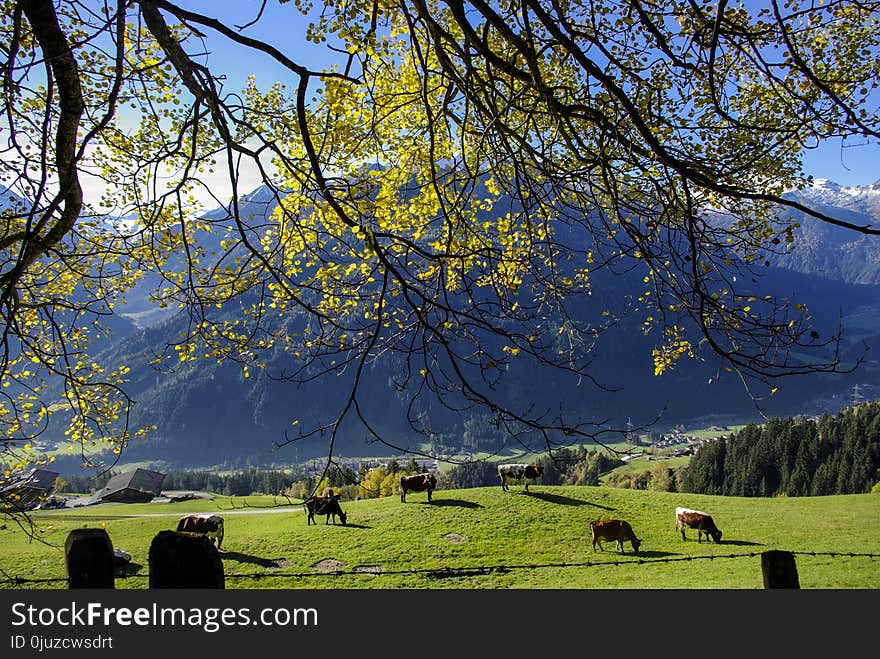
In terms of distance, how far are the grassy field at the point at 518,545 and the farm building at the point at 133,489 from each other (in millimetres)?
55833

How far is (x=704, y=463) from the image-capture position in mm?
82875

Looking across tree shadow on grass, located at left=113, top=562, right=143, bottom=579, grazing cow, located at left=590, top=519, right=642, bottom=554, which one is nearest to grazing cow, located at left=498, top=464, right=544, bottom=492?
grazing cow, located at left=590, top=519, right=642, bottom=554

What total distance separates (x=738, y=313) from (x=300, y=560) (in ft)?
54.8

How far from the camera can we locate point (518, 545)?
1942 centimetres

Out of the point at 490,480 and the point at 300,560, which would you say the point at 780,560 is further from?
the point at 490,480

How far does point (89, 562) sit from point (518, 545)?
18.2 meters

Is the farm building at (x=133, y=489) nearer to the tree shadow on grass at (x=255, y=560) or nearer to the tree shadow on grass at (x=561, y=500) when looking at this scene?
the tree shadow on grass at (x=255, y=560)

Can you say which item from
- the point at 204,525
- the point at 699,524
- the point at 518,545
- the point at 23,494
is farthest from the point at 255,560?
the point at 699,524

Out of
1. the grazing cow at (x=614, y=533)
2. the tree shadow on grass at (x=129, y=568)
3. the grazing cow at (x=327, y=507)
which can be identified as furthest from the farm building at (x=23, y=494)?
the grazing cow at (x=614, y=533)

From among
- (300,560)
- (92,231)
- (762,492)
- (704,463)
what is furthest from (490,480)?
(92,231)

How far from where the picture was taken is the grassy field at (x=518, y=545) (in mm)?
14367

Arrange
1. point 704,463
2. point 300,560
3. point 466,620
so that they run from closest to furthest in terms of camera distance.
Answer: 1. point 466,620
2. point 300,560
3. point 704,463

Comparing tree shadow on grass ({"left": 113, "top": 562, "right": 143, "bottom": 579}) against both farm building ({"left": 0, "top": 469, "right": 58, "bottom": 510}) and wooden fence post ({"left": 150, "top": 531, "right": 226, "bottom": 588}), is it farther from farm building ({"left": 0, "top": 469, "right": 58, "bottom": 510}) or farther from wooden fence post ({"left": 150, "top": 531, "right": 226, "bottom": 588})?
wooden fence post ({"left": 150, "top": 531, "right": 226, "bottom": 588})

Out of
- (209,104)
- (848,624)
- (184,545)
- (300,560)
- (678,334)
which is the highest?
(209,104)
